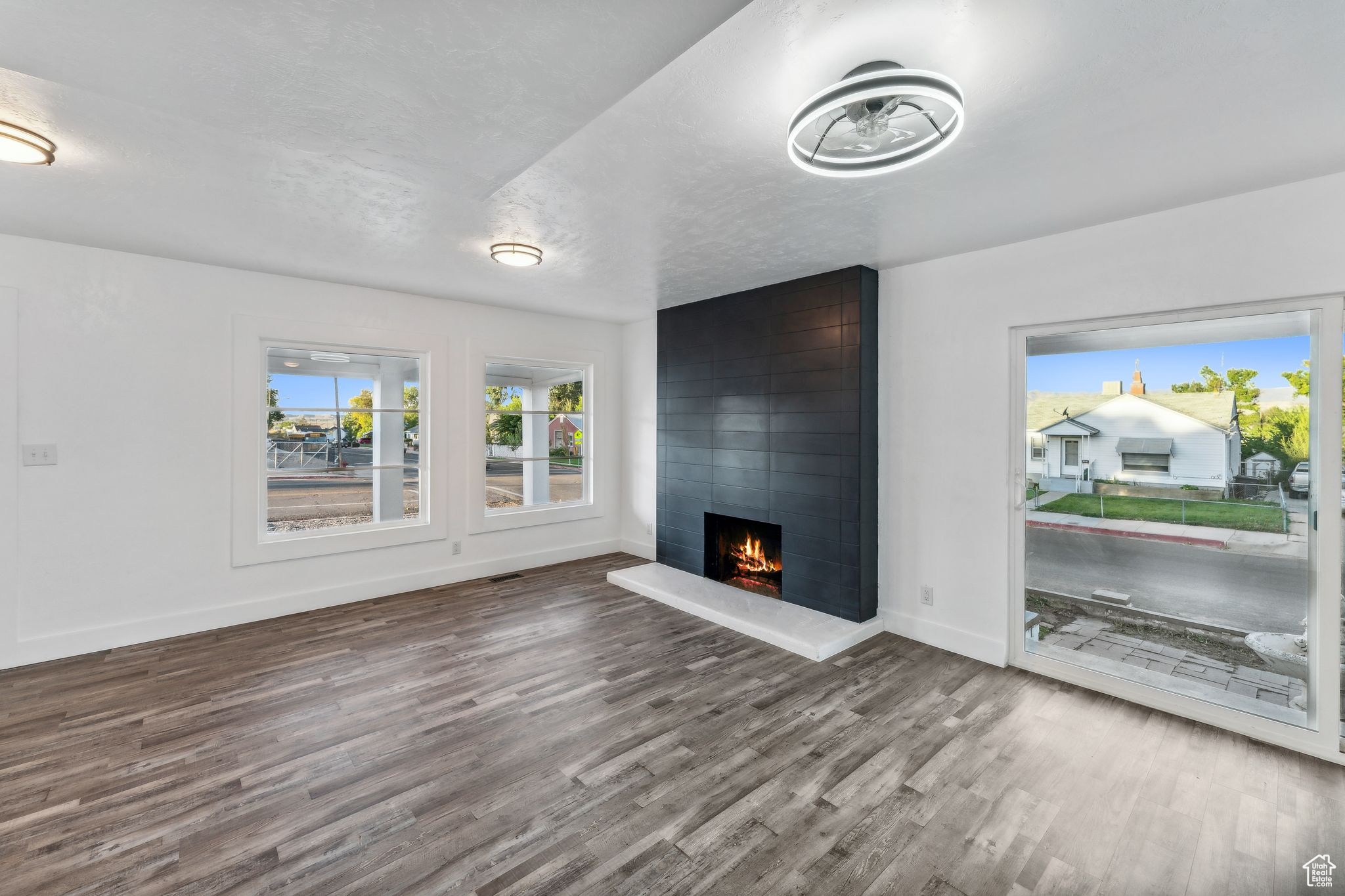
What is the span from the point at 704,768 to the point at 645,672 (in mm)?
Result: 931

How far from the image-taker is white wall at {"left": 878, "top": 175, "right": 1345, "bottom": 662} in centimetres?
243

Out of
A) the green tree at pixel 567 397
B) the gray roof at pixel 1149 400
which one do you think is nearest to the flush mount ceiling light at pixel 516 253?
the green tree at pixel 567 397

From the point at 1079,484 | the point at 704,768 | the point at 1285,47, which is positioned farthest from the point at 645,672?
the point at 1285,47

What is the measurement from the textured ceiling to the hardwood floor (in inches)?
98.8

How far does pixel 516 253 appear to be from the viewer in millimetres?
3309

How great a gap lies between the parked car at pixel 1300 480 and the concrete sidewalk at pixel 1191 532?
0.34 ft

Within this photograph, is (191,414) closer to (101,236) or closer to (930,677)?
(101,236)

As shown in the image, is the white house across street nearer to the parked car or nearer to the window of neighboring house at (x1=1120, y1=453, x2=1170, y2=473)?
the window of neighboring house at (x1=1120, y1=453, x2=1170, y2=473)

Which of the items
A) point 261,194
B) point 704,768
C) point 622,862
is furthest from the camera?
point 261,194

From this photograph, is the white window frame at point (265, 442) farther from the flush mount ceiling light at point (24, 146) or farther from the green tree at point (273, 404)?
the flush mount ceiling light at point (24, 146)

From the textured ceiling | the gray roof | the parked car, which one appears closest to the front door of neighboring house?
the gray roof

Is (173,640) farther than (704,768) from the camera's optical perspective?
Yes

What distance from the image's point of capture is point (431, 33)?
138 centimetres

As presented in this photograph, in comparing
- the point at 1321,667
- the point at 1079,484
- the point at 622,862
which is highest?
the point at 1079,484
